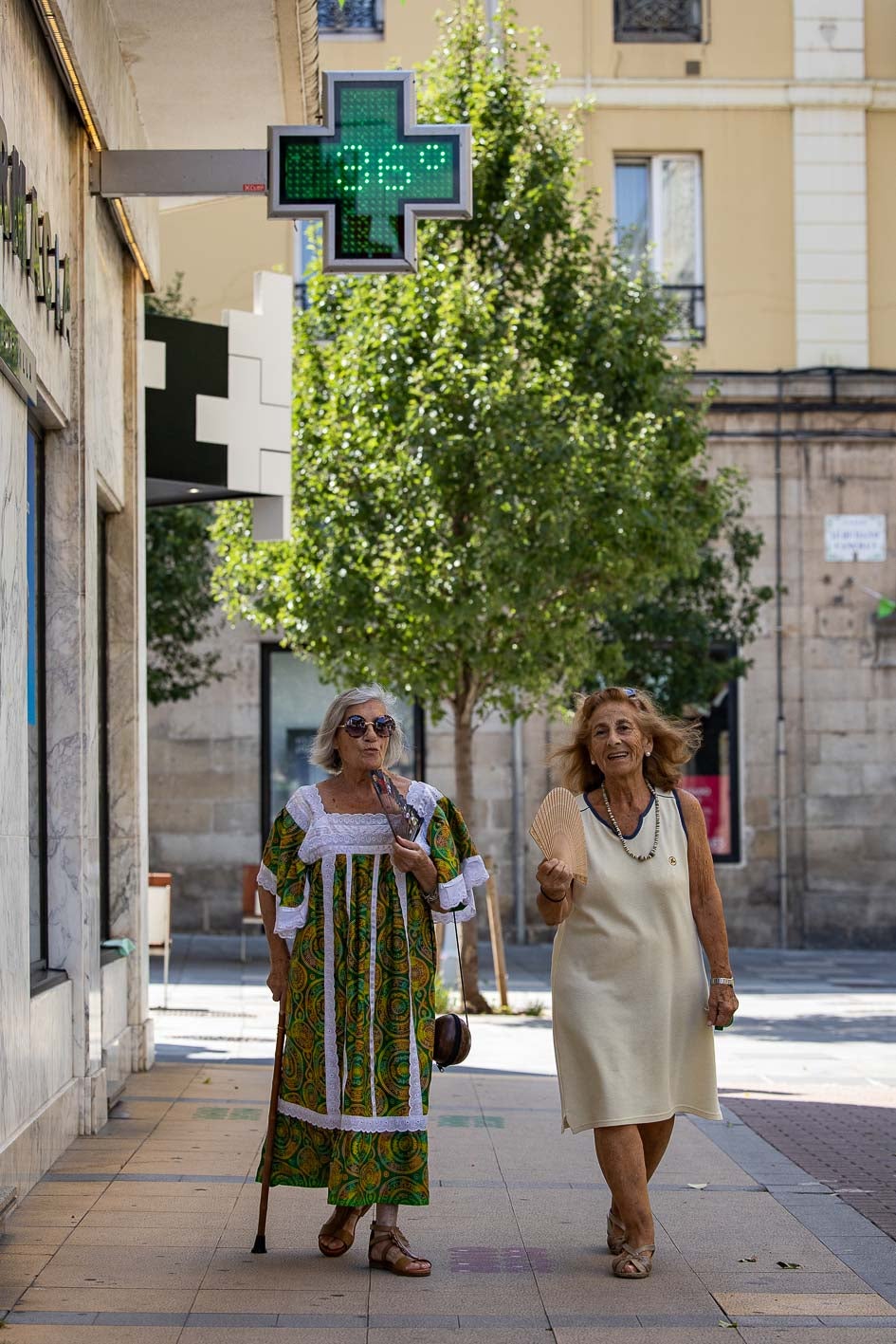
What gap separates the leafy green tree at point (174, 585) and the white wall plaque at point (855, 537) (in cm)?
775

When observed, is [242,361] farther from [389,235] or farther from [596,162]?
[596,162]

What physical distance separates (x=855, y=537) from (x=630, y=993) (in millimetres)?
17916

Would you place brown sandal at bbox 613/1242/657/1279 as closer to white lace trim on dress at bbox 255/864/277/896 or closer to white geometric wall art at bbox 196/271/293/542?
white lace trim on dress at bbox 255/864/277/896

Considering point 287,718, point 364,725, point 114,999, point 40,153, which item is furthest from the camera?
point 287,718

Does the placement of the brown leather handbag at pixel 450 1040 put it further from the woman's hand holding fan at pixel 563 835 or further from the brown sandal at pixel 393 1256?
the brown sandal at pixel 393 1256

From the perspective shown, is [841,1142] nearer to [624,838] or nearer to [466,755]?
[624,838]

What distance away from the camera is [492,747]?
2269 centimetres

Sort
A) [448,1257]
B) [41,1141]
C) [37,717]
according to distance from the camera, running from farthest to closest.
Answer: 1. [37,717]
2. [41,1141]
3. [448,1257]

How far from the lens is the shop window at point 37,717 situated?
25.5ft

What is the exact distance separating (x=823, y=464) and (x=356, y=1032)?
60.1ft

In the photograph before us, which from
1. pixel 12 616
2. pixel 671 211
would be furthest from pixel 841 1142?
pixel 671 211

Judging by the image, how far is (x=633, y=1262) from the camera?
577 centimetres

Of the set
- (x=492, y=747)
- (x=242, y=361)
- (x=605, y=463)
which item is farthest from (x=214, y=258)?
(x=242, y=361)

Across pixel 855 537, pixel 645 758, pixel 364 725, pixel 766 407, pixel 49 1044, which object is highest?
pixel 766 407
